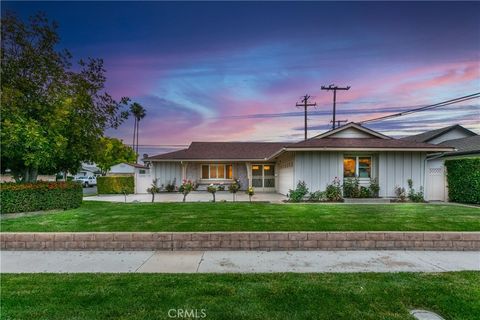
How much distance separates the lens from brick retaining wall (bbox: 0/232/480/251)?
6199 mm

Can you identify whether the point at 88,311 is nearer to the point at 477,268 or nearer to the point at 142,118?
the point at 477,268

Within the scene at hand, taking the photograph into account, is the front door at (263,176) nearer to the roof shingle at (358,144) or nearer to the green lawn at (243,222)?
the roof shingle at (358,144)

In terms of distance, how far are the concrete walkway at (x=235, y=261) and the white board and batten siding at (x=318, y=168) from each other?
8031 mm

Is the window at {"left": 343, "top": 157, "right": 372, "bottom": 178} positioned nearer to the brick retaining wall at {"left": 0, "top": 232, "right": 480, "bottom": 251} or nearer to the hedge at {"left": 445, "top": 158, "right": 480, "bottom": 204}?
the hedge at {"left": 445, "top": 158, "right": 480, "bottom": 204}

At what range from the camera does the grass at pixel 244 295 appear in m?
3.25

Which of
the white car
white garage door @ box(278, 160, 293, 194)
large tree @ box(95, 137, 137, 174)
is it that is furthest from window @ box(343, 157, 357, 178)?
large tree @ box(95, 137, 137, 174)

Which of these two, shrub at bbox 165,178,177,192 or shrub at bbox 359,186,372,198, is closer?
shrub at bbox 359,186,372,198

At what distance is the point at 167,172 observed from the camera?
69.9 ft

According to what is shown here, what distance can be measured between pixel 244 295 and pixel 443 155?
19719 millimetres

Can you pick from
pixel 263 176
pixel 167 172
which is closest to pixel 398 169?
pixel 263 176

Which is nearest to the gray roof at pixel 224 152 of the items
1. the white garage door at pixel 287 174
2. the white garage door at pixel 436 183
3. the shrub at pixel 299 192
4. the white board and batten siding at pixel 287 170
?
the white board and batten siding at pixel 287 170

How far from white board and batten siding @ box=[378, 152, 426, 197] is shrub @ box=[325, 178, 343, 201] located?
7.01 feet

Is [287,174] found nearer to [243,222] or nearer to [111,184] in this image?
[243,222]

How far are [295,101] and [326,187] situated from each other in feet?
56.4
